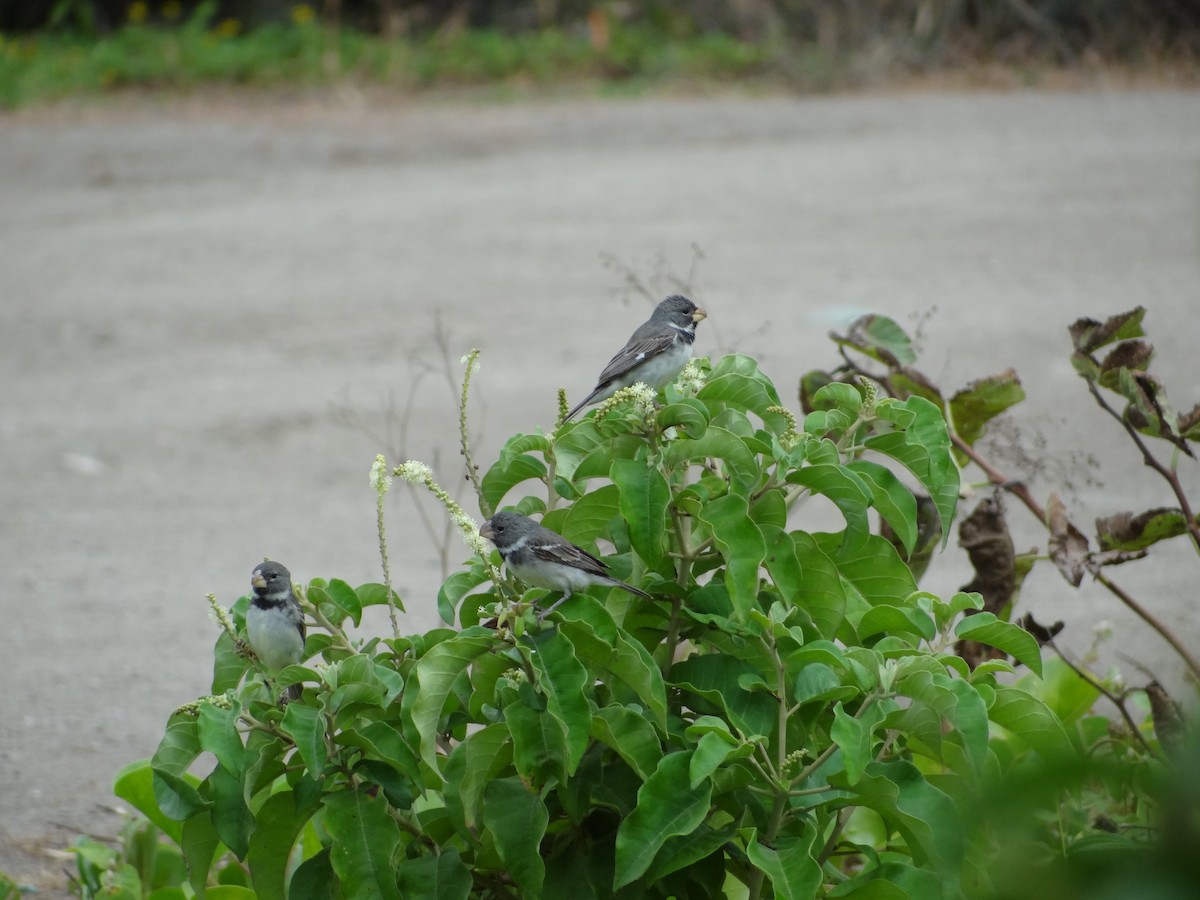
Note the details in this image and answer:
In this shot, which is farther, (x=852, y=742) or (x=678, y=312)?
(x=678, y=312)

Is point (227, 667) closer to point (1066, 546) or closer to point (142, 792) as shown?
point (142, 792)

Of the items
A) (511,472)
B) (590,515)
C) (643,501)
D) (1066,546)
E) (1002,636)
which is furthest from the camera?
(1066,546)

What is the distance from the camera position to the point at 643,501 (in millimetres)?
2441

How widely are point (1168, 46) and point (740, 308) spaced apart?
32.0 feet

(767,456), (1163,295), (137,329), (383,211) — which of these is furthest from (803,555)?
(383,211)

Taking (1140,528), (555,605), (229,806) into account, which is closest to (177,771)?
(229,806)

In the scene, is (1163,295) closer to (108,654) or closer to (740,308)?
(740,308)

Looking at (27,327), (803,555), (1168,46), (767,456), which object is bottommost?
(27,327)

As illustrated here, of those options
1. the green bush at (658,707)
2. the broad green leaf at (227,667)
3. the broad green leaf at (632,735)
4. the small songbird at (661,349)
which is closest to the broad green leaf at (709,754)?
the green bush at (658,707)

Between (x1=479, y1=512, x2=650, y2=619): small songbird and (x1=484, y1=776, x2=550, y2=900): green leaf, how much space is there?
35cm

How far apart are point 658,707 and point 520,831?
340 millimetres

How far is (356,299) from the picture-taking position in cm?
1030

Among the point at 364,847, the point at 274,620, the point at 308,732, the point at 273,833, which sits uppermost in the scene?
the point at 308,732

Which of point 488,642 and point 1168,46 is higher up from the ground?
point 488,642
